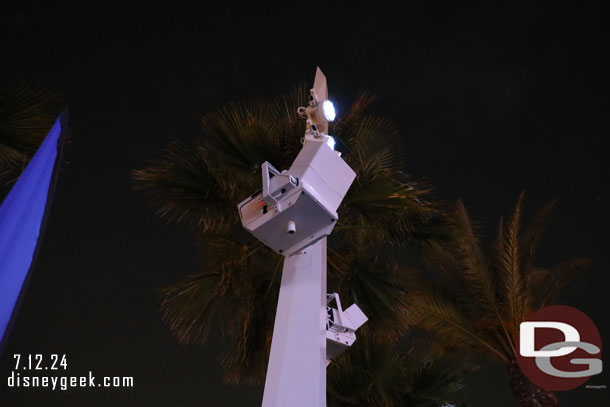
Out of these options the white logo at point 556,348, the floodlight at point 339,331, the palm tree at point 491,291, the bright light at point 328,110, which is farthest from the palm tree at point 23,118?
the white logo at point 556,348

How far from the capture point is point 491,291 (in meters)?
11.1

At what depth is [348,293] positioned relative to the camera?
758 cm

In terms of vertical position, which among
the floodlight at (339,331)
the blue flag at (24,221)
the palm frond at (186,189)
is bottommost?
the blue flag at (24,221)

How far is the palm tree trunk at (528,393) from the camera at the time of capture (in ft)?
34.8

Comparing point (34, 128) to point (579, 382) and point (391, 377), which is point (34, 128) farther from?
point (579, 382)

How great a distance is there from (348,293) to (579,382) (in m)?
6.96

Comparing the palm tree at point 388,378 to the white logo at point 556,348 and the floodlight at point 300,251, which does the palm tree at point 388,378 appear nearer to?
the white logo at point 556,348

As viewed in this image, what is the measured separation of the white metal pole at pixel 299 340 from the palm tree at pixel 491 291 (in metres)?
7.81

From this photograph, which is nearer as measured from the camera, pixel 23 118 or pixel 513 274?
pixel 23 118

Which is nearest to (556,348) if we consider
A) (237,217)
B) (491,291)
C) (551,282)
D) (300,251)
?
(551,282)

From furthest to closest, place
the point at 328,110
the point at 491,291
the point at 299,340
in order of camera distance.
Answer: the point at 491,291 → the point at 328,110 → the point at 299,340

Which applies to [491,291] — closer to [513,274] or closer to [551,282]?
[513,274]

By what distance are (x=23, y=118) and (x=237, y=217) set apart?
270cm

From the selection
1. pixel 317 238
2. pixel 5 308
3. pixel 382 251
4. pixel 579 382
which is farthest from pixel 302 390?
pixel 579 382
